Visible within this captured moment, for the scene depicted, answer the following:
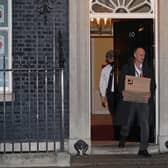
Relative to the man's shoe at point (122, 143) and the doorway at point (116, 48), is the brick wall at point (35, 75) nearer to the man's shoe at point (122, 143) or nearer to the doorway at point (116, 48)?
the man's shoe at point (122, 143)

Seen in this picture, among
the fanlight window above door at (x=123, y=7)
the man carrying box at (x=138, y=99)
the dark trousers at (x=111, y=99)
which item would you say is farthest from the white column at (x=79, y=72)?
the dark trousers at (x=111, y=99)

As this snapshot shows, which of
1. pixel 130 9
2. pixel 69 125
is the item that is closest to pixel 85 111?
pixel 69 125

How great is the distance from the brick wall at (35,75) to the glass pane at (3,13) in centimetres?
14

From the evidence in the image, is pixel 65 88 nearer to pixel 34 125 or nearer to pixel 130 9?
pixel 34 125

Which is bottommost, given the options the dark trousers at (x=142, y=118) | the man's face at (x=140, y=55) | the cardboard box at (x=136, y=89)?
the dark trousers at (x=142, y=118)

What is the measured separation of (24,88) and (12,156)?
4.40ft

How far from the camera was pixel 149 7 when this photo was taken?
12.5 m

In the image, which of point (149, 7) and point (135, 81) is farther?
point (149, 7)

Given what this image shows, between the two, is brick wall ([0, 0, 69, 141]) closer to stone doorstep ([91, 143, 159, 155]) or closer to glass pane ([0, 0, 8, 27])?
glass pane ([0, 0, 8, 27])

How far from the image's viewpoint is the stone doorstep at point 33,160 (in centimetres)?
1103

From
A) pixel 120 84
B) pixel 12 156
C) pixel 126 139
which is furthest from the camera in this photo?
pixel 126 139

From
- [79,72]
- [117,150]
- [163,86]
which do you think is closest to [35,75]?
[79,72]

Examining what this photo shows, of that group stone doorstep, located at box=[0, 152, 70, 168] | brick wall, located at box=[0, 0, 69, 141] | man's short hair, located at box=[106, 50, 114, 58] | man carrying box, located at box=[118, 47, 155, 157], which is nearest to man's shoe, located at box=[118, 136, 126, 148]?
man carrying box, located at box=[118, 47, 155, 157]

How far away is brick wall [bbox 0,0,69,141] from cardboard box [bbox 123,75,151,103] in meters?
1.05
